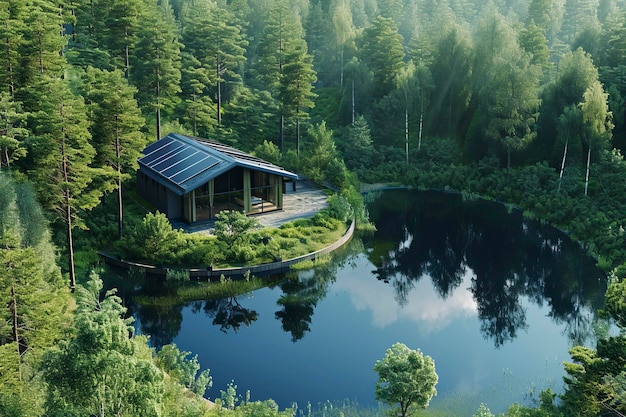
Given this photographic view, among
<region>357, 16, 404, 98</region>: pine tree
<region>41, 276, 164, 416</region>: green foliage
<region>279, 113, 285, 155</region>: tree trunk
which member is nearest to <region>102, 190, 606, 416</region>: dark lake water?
<region>41, 276, 164, 416</region>: green foliage

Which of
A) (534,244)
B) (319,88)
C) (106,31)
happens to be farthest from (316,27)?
(534,244)

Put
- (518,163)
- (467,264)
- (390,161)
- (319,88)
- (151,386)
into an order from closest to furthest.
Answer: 1. (151,386)
2. (467,264)
3. (518,163)
4. (390,161)
5. (319,88)

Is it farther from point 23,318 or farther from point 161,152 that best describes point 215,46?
point 23,318

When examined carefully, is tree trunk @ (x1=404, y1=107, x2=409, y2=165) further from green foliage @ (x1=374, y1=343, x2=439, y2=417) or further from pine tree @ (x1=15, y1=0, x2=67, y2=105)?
green foliage @ (x1=374, y1=343, x2=439, y2=417)

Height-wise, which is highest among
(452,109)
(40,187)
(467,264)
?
(452,109)

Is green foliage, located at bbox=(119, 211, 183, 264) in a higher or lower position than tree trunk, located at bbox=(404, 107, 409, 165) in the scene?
lower

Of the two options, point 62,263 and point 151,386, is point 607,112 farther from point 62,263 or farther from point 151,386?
point 151,386

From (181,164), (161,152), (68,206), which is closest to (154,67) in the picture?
(161,152)
